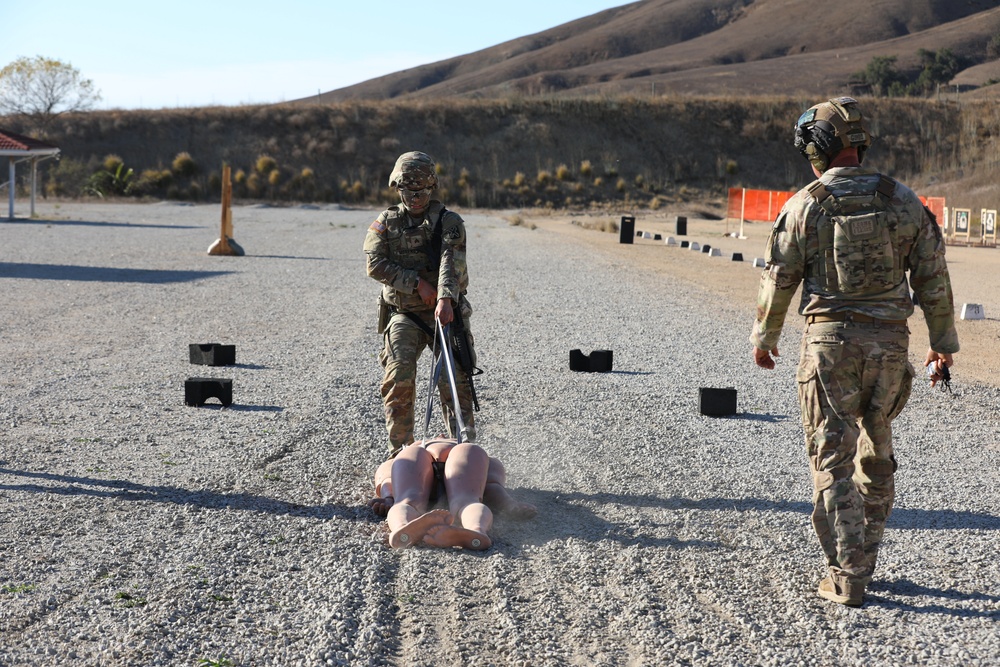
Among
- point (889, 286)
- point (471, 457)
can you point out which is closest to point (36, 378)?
point (471, 457)

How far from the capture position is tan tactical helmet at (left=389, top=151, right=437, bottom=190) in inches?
233

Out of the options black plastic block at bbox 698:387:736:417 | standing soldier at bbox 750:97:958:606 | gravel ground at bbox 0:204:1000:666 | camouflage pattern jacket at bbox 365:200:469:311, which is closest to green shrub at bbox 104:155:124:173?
gravel ground at bbox 0:204:1000:666

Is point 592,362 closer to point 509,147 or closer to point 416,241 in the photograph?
point 416,241

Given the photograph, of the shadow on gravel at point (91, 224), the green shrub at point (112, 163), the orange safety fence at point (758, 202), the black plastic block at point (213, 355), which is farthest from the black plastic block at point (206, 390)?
the green shrub at point (112, 163)

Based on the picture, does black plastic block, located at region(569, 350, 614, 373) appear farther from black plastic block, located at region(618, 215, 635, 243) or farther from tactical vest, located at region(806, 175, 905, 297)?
A: black plastic block, located at region(618, 215, 635, 243)

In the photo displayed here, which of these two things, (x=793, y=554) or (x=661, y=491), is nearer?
(x=793, y=554)

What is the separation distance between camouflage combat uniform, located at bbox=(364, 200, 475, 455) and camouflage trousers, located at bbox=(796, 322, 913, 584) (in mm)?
2314

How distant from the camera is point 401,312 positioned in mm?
6242

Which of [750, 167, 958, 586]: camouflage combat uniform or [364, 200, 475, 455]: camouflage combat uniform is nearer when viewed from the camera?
[750, 167, 958, 586]: camouflage combat uniform

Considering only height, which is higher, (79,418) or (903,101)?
(903,101)

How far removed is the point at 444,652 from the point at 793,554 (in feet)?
6.11

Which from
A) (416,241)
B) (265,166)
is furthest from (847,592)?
(265,166)

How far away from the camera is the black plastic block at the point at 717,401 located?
26.1 ft

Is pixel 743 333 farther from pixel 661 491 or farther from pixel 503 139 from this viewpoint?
pixel 503 139
